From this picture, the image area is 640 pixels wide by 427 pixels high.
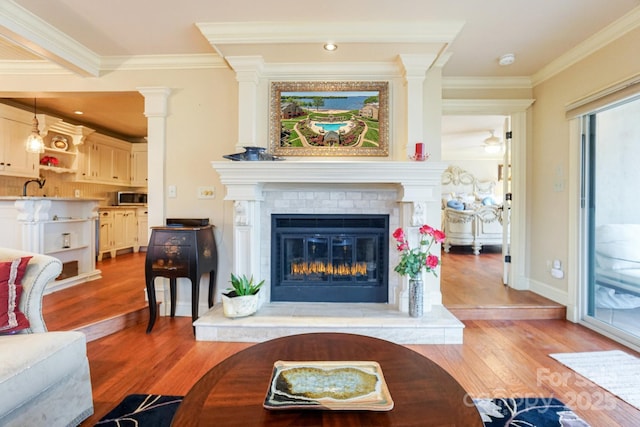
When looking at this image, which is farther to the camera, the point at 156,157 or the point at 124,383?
the point at 156,157

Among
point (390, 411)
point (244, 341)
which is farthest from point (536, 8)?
point (244, 341)

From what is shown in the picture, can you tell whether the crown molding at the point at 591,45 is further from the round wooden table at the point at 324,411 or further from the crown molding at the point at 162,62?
the crown molding at the point at 162,62

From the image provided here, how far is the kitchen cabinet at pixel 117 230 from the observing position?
531 cm

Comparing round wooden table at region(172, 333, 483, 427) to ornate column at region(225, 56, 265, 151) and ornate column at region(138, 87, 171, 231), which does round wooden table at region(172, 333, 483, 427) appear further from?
ornate column at region(138, 87, 171, 231)

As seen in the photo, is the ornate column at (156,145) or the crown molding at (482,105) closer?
the ornate column at (156,145)

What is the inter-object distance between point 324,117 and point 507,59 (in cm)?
182

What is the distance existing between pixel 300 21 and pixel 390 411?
100 inches

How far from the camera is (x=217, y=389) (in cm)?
105

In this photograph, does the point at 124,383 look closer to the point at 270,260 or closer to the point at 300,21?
the point at 270,260

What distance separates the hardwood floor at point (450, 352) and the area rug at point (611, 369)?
0.07 metres

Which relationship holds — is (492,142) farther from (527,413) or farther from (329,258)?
(527,413)

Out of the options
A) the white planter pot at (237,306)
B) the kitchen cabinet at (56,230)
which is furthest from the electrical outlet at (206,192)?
the kitchen cabinet at (56,230)

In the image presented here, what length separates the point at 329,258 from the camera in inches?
117

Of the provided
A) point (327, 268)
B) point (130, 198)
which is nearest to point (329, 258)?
point (327, 268)
